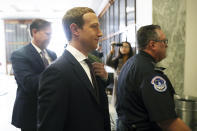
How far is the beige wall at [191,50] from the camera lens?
2.23 m

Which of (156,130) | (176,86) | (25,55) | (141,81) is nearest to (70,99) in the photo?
(141,81)

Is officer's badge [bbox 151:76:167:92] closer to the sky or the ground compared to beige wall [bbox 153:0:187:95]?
closer to the ground

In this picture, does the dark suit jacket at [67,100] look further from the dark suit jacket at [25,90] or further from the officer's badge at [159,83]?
the dark suit jacket at [25,90]

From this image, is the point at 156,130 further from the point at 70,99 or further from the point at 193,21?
the point at 193,21

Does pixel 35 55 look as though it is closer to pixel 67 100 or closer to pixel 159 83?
pixel 67 100

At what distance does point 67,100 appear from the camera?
33.4 inches

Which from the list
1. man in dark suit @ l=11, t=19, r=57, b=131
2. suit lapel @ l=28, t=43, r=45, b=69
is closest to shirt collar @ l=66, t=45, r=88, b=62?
man in dark suit @ l=11, t=19, r=57, b=131

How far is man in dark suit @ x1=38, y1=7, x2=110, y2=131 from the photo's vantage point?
82 centimetres

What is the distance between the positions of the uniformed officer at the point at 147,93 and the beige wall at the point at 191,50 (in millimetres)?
919

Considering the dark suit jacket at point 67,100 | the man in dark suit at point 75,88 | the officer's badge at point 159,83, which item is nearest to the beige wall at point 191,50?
the officer's badge at point 159,83

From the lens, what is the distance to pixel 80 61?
3.26 feet

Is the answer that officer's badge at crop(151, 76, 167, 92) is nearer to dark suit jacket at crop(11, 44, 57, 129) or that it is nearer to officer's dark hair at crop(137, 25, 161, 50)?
officer's dark hair at crop(137, 25, 161, 50)

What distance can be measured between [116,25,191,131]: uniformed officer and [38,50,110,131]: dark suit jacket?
1.49 ft

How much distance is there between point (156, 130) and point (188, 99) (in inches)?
37.5
